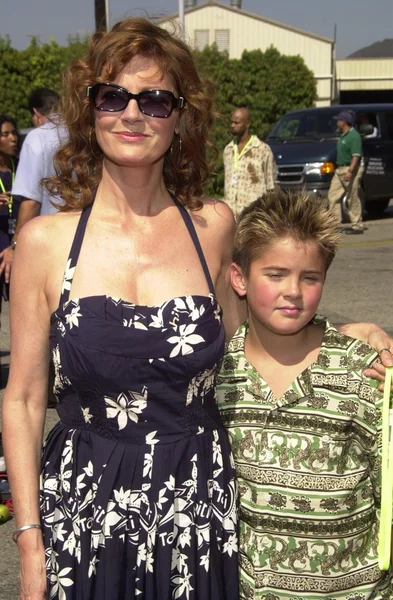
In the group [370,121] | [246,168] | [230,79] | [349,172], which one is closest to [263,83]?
[230,79]

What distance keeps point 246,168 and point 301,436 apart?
366 inches

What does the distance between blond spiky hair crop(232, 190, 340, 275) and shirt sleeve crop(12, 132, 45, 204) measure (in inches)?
169

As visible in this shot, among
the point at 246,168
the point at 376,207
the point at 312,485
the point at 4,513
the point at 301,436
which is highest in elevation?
Result: the point at 301,436

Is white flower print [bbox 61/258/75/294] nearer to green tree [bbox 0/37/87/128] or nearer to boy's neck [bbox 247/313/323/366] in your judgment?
boy's neck [bbox 247/313/323/366]

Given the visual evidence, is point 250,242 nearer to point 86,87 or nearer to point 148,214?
point 148,214

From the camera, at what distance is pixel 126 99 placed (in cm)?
256

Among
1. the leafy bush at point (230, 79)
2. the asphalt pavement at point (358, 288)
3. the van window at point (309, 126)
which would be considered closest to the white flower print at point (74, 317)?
the asphalt pavement at point (358, 288)

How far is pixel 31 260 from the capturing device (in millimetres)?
2510

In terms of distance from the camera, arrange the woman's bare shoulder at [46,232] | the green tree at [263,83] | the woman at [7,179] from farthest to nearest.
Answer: the green tree at [263,83]
the woman at [7,179]
the woman's bare shoulder at [46,232]

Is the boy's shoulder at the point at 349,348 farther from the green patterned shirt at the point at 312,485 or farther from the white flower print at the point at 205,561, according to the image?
the white flower print at the point at 205,561

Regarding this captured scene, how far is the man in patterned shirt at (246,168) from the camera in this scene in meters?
11.6

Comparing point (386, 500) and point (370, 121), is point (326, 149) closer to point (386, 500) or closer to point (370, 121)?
point (370, 121)

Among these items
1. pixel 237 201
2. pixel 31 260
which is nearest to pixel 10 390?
pixel 31 260

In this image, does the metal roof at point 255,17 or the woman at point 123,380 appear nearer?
the woman at point 123,380
